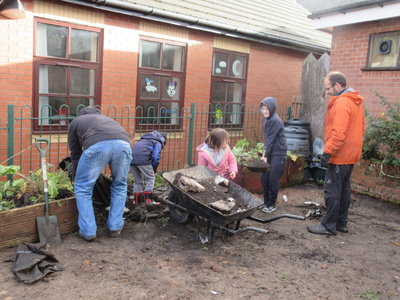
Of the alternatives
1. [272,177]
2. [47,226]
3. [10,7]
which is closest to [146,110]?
[272,177]

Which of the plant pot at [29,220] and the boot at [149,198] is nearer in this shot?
the plant pot at [29,220]

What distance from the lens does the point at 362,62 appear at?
7.93m

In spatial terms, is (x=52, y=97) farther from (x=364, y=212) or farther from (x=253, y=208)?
(x=364, y=212)

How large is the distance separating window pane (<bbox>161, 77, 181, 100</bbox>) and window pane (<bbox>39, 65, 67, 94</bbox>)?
81.6 inches

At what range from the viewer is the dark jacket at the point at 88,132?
4.16 metres

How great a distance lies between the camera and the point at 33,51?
606cm

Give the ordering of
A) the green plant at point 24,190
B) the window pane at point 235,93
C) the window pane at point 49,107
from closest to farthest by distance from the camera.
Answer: the green plant at point 24,190 < the window pane at point 49,107 < the window pane at point 235,93

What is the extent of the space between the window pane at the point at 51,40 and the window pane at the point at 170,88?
213 centimetres

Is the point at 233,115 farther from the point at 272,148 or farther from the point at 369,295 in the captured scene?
the point at 369,295

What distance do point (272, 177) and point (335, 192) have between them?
1166 millimetres

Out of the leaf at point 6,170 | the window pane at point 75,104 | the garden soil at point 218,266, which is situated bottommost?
the garden soil at point 218,266

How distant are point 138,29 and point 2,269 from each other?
502cm

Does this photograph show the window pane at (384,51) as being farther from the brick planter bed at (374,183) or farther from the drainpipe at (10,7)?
the drainpipe at (10,7)

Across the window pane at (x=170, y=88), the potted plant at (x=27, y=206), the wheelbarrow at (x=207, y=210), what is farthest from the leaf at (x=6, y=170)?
the window pane at (x=170, y=88)
